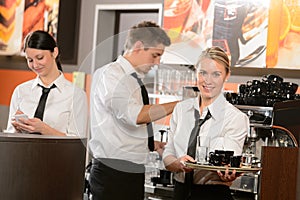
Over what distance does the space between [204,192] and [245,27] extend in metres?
2.30

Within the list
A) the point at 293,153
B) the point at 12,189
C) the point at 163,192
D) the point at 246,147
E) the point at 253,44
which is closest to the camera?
the point at 12,189

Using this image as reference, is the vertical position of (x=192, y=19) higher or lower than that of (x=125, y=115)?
higher

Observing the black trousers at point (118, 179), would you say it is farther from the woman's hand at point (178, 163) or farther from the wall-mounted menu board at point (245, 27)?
the wall-mounted menu board at point (245, 27)

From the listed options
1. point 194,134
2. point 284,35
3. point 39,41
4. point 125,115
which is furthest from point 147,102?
point 284,35

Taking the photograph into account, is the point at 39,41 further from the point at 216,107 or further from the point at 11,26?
the point at 11,26

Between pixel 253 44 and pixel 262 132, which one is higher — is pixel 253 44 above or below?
above

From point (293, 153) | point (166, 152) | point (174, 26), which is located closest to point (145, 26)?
point (166, 152)

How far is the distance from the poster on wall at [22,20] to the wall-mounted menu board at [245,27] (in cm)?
140

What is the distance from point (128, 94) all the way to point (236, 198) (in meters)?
1.55

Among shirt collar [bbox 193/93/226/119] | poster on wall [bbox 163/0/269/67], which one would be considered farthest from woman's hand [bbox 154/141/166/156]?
poster on wall [bbox 163/0/269/67]

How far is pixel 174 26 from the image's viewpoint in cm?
542

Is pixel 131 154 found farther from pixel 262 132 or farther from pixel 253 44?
pixel 253 44

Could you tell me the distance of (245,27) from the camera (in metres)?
5.01

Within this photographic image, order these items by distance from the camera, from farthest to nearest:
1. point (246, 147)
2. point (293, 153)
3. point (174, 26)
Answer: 1. point (174, 26)
2. point (246, 147)
3. point (293, 153)
